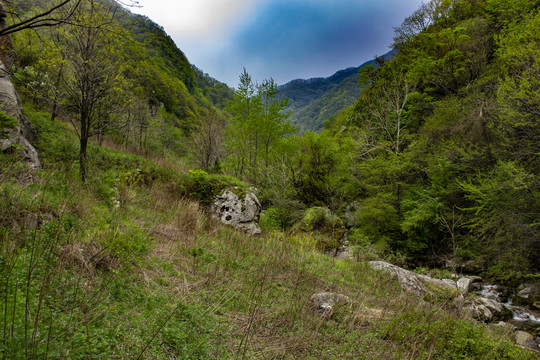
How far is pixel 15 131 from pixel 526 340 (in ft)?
45.4

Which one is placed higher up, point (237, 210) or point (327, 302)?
point (237, 210)

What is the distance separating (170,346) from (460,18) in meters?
31.1

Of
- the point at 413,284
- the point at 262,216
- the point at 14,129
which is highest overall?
the point at 14,129

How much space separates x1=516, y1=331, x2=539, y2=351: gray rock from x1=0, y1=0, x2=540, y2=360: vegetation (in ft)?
5.86

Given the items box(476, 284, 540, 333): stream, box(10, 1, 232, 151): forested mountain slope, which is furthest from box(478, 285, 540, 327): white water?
box(10, 1, 232, 151): forested mountain slope

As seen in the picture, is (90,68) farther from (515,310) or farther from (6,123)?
(515,310)

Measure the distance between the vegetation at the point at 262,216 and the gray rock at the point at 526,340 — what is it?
179 centimetres

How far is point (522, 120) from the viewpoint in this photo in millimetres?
8586

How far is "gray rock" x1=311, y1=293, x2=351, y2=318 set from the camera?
124 inches

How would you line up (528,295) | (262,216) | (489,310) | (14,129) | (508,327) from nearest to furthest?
(14,129)
(508,327)
(489,310)
(528,295)
(262,216)

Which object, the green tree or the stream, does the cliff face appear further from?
the stream

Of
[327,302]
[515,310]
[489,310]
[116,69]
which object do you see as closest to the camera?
[327,302]

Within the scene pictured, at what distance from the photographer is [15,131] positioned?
5.08 meters

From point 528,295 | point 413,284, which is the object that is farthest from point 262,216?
point 528,295
